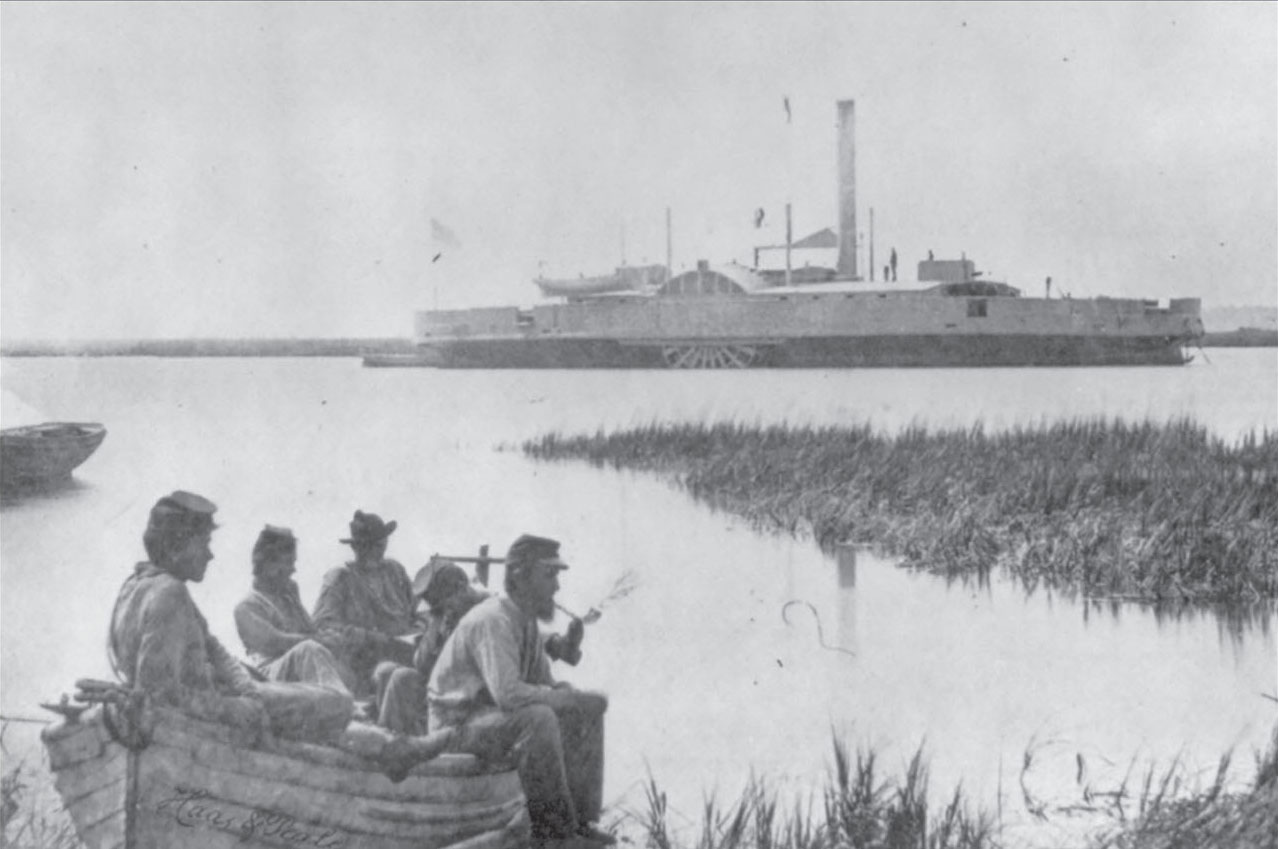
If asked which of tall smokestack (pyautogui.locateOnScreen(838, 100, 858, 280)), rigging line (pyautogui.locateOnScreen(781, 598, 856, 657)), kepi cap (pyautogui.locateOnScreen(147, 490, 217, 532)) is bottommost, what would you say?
rigging line (pyautogui.locateOnScreen(781, 598, 856, 657))

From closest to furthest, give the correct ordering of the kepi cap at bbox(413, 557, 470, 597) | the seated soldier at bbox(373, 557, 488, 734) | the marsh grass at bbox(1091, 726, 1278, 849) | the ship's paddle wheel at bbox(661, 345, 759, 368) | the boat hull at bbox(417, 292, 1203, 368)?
the marsh grass at bbox(1091, 726, 1278, 849) < the seated soldier at bbox(373, 557, 488, 734) < the kepi cap at bbox(413, 557, 470, 597) < the boat hull at bbox(417, 292, 1203, 368) < the ship's paddle wheel at bbox(661, 345, 759, 368)

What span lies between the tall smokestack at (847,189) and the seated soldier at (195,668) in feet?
115

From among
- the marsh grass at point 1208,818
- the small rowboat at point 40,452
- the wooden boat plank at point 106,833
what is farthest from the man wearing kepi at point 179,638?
the small rowboat at point 40,452

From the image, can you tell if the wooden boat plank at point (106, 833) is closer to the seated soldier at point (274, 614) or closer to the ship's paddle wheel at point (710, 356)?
the seated soldier at point (274, 614)

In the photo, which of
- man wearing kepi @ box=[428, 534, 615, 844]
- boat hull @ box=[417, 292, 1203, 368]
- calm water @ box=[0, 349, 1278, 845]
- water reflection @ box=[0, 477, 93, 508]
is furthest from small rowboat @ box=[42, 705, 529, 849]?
boat hull @ box=[417, 292, 1203, 368]

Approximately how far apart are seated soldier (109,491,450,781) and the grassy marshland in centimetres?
667

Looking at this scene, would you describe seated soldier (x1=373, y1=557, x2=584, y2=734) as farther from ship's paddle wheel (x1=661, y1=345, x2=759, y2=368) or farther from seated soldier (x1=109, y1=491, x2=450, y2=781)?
ship's paddle wheel (x1=661, y1=345, x2=759, y2=368)

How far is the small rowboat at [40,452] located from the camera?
445 inches

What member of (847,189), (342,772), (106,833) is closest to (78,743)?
(106,833)

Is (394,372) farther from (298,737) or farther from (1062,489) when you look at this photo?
(298,737)

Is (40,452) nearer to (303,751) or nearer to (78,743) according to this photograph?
(78,743)

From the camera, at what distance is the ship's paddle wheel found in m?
37.7

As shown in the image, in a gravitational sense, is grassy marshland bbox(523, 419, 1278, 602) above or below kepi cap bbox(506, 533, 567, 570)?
below
